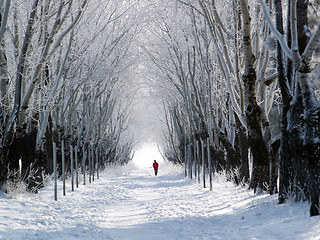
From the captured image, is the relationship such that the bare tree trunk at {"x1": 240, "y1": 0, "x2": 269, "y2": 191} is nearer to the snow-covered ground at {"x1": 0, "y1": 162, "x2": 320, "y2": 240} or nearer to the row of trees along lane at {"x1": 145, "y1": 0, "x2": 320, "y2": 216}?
the row of trees along lane at {"x1": 145, "y1": 0, "x2": 320, "y2": 216}

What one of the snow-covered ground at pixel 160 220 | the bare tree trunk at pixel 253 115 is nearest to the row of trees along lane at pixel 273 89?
the bare tree trunk at pixel 253 115

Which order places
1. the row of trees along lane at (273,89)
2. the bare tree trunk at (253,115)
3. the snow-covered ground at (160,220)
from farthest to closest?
the bare tree trunk at (253,115)
the row of trees along lane at (273,89)
the snow-covered ground at (160,220)

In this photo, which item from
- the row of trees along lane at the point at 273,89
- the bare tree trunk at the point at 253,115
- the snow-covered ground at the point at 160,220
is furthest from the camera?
the bare tree trunk at the point at 253,115

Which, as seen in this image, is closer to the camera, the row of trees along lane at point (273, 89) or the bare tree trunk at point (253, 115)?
the row of trees along lane at point (273, 89)

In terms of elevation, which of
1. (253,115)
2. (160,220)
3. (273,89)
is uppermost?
(273,89)

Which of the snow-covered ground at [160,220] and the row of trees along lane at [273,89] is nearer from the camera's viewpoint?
the snow-covered ground at [160,220]

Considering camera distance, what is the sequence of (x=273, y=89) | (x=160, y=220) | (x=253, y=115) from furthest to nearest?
(x=273, y=89) → (x=253, y=115) → (x=160, y=220)

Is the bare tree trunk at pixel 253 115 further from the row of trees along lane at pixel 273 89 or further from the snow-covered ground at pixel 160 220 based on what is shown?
the snow-covered ground at pixel 160 220

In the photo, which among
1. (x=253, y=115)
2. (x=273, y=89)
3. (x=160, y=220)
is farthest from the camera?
(x=273, y=89)

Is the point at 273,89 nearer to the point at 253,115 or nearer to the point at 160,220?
the point at 253,115

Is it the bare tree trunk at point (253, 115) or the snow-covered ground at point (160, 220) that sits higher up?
the bare tree trunk at point (253, 115)

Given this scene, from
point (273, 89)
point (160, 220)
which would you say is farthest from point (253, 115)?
point (160, 220)

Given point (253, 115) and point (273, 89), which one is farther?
point (273, 89)

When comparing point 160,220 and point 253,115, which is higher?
point 253,115
